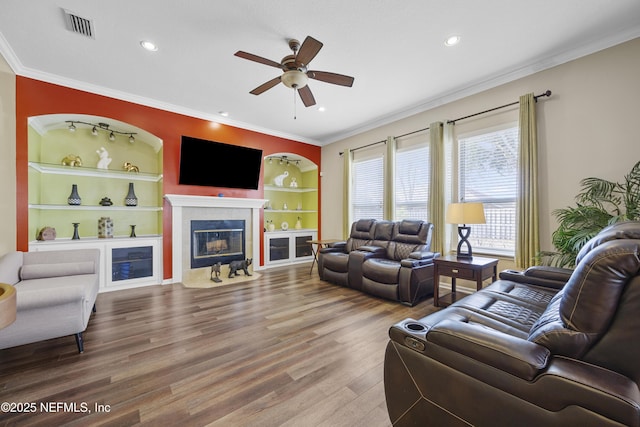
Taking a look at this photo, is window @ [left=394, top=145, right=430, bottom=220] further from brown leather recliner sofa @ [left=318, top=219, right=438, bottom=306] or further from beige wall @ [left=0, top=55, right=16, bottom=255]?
beige wall @ [left=0, top=55, right=16, bottom=255]

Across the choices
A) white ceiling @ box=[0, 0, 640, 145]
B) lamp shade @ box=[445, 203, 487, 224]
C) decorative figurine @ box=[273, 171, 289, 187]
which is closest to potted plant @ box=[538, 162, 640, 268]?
lamp shade @ box=[445, 203, 487, 224]

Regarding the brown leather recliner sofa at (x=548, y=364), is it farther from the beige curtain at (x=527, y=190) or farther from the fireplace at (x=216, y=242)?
the fireplace at (x=216, y=242)

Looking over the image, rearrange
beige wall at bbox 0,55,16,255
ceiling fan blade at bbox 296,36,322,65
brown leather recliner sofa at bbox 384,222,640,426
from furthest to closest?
beige wall at bbox 0,55,16,255 → ceiling fan blade at bbox 296,36,322,65 → brown leather recliner sofa at bbox 384,222,640,426

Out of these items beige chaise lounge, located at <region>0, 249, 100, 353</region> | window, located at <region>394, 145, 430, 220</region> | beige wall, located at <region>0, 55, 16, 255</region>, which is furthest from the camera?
window, located at <region>394, 145, 430, 220</region>

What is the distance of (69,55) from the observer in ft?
9.78

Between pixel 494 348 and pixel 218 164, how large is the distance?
15.7ft

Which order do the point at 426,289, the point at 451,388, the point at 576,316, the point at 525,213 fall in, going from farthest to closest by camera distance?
1. the point at 426,289
2. the point at 525,213
3. the point at 451,388
4. the point at 576,316

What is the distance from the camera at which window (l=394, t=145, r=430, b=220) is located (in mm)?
4445

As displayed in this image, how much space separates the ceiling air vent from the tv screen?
1.88 metres

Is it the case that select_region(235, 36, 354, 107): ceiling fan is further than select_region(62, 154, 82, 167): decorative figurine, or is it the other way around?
select_region(62, 154, 82, 167): decorative figurine

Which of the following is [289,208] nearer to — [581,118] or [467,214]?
[467,214]

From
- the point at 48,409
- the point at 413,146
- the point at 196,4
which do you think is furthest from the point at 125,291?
the point at 413,146

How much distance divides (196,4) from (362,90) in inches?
92.9

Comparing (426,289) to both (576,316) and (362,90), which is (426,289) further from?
(362,90)
